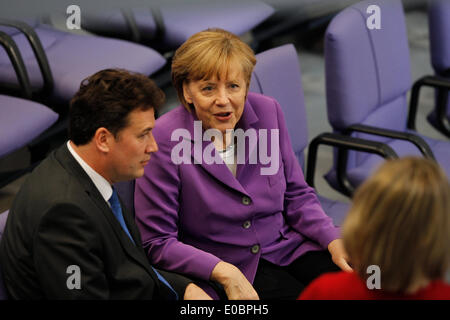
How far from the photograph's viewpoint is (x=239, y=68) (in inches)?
76.0

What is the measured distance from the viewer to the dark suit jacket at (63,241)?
1472 millimetres

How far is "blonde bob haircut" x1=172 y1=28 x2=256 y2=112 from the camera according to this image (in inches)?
75.2

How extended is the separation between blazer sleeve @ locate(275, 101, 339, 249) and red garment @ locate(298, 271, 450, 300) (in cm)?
81

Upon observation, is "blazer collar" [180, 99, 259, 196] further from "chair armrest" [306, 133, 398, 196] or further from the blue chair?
"chair armrest" [306, 133, 398, 196]

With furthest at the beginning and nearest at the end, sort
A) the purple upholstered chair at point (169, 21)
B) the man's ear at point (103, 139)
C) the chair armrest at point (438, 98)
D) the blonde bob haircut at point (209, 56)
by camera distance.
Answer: the purple upholstered chair at point (169, 21) → the chair armrest at point (438, 98) → the blonde bob haircut at point (209, 56) → the man's ear at point (103, 139)

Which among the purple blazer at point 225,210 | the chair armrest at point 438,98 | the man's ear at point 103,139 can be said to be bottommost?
the chair armrest at point 438,98

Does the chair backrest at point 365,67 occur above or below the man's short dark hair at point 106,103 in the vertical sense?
below

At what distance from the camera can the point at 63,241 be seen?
1472 millimetres

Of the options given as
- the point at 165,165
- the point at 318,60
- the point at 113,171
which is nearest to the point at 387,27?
the point at 165,165

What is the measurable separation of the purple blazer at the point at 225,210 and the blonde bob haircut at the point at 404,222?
80 cm

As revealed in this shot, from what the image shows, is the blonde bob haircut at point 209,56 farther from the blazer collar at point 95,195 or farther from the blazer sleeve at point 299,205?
the blazer collar at point 95,195

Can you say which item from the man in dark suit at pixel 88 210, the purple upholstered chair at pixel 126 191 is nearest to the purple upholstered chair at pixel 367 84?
the purple upholstered chair at pixel 126 191

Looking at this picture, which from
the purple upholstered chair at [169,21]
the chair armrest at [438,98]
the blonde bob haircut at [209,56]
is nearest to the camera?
the blonde bob haircut at [209,56]

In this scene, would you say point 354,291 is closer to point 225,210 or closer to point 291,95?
point 225,210
